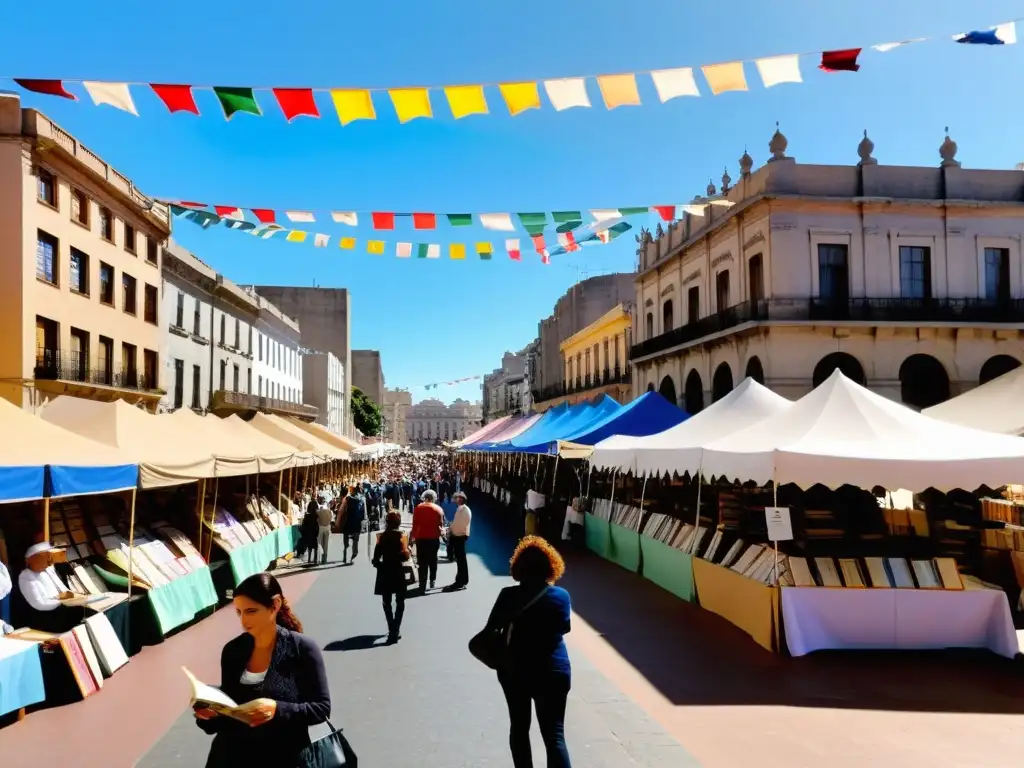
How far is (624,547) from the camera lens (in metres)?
14.3

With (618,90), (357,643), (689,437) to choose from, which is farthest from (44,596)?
(689,437)

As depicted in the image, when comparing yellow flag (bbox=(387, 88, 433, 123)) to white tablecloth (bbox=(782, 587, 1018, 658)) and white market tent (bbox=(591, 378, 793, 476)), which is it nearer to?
white market tent (bbox=(591, 378, 793, 476))

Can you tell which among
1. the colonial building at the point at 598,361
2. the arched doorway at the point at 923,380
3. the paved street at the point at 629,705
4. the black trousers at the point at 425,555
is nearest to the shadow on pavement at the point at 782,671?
the paved street at the point at 629,705

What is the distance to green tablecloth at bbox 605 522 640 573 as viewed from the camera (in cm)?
1352

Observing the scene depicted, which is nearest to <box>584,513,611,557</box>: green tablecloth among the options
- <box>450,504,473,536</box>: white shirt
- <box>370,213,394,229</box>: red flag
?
<box>450,504,473,536</box>: white shirt

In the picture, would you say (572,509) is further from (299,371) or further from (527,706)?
(299,371)

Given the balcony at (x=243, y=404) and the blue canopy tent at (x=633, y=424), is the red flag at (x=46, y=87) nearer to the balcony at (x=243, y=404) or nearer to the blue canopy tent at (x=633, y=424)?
the blue canopy tent at (x=633, y=424)

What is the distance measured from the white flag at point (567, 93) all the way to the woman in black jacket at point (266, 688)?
6.65 meters

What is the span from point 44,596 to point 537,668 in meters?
5.29

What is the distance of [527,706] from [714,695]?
10.1ft

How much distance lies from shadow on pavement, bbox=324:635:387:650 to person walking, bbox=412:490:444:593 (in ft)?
7.76

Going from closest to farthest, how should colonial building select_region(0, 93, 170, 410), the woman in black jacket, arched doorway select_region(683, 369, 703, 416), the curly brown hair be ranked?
the woman in black jacket < the curly brown hair < colonial building select_region(0, 93, 170, 410) < arched doorway select_region(683, 369, 703, 416)

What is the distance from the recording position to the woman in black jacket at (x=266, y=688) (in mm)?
3057

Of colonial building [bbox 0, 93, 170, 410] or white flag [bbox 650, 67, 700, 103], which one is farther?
colonial building [bbox 0, 93, 170, 410]
